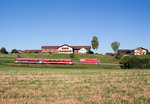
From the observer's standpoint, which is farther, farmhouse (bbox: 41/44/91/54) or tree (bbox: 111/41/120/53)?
tree (bbox: 111/41/120/53)

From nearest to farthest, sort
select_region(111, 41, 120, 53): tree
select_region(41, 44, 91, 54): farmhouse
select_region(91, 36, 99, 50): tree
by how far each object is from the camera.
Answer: select_region(91, 36, 99, 50): tree
select_region(41, 44, 91, 54): farmhouse
select_region(111, 41, 120, 53): tree

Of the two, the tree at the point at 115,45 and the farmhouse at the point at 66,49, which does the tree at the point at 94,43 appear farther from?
the tree at the point at 115,45

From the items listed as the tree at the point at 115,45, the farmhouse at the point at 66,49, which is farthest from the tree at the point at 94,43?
the tree at the point at 115,45

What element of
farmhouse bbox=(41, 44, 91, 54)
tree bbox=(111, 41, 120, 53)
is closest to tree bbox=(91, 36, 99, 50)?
farmhouse bbox=(41, 44, 91, 54)

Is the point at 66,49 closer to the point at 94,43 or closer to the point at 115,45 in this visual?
the point at 94,43

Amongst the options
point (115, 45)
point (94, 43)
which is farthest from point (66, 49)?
point (115, 45)

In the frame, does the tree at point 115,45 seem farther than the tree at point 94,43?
Yes

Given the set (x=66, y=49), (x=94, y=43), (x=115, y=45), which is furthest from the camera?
(x=115, y=45)

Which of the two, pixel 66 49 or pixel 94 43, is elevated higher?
pixel 94 43

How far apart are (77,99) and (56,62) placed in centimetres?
4763

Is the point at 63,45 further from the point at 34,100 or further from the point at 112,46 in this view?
the point at 34,100

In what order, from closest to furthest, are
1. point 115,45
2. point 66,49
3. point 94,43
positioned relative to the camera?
point 94,43, point 66,49, point 115,45

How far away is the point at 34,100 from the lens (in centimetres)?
937

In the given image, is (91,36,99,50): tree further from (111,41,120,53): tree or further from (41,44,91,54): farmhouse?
(111,41,120,53): tree
